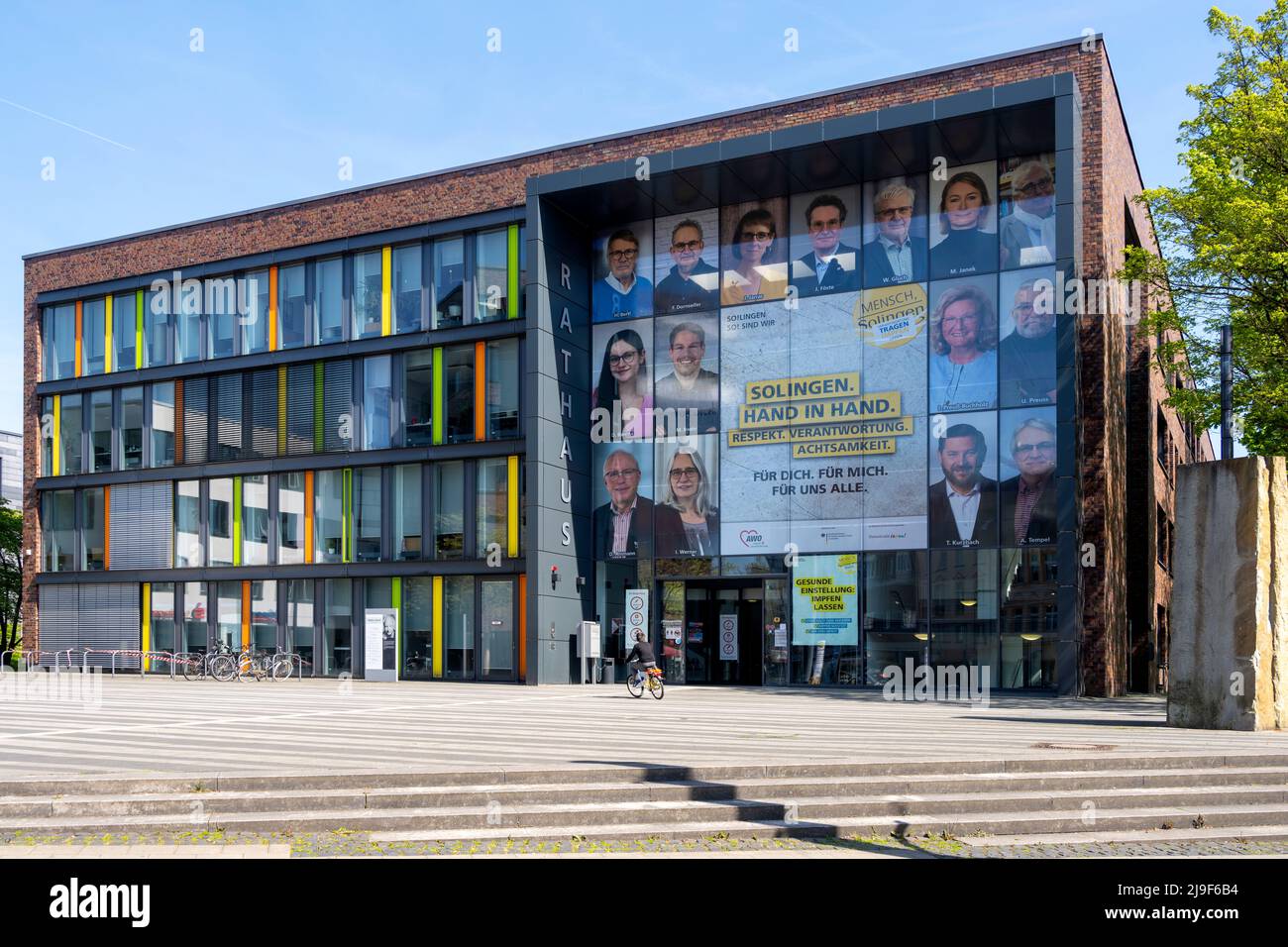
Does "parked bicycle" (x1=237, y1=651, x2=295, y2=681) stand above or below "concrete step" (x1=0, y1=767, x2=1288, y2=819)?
below

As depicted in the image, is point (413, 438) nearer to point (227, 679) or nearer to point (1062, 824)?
point (227, 679)

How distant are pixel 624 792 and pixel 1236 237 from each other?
19.0 m

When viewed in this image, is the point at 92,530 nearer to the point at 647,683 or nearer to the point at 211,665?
the point at 211,665

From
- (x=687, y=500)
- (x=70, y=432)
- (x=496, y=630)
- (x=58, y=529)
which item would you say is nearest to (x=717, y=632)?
(x=687, y=500)

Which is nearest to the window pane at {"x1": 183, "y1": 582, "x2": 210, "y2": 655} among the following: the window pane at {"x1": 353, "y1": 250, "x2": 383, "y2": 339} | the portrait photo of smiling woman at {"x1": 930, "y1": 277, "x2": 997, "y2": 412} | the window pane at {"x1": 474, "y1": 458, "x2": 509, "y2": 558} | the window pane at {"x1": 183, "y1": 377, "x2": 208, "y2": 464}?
the window pane at {"x1": 183, "y1": 377, "x2": 208, "y2": 464}

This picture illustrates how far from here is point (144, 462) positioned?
1523 inches

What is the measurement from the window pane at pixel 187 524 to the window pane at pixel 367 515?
6.00 meters

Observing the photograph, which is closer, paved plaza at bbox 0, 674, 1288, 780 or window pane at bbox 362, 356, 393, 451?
paved plaza at bbox 0, 674, 1288, 780

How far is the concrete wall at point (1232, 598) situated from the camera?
1636cm

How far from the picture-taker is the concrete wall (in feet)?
53.7

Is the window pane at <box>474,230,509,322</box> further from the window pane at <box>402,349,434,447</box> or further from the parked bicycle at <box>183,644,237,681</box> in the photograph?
the parked bicycle at <box>183,644,237,681</box>

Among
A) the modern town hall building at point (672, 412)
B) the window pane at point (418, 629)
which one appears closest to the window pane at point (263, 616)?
the modern town hall building at point (672, 412)

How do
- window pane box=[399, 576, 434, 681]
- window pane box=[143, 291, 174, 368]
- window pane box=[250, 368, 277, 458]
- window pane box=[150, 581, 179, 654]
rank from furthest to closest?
window pane box=[143, 291, 174, 368]
window pane box=[150, 581, 179, 654]
window pane box=[250, 368, 277, 458]
window pane box=[399, 576, 434, 681]
